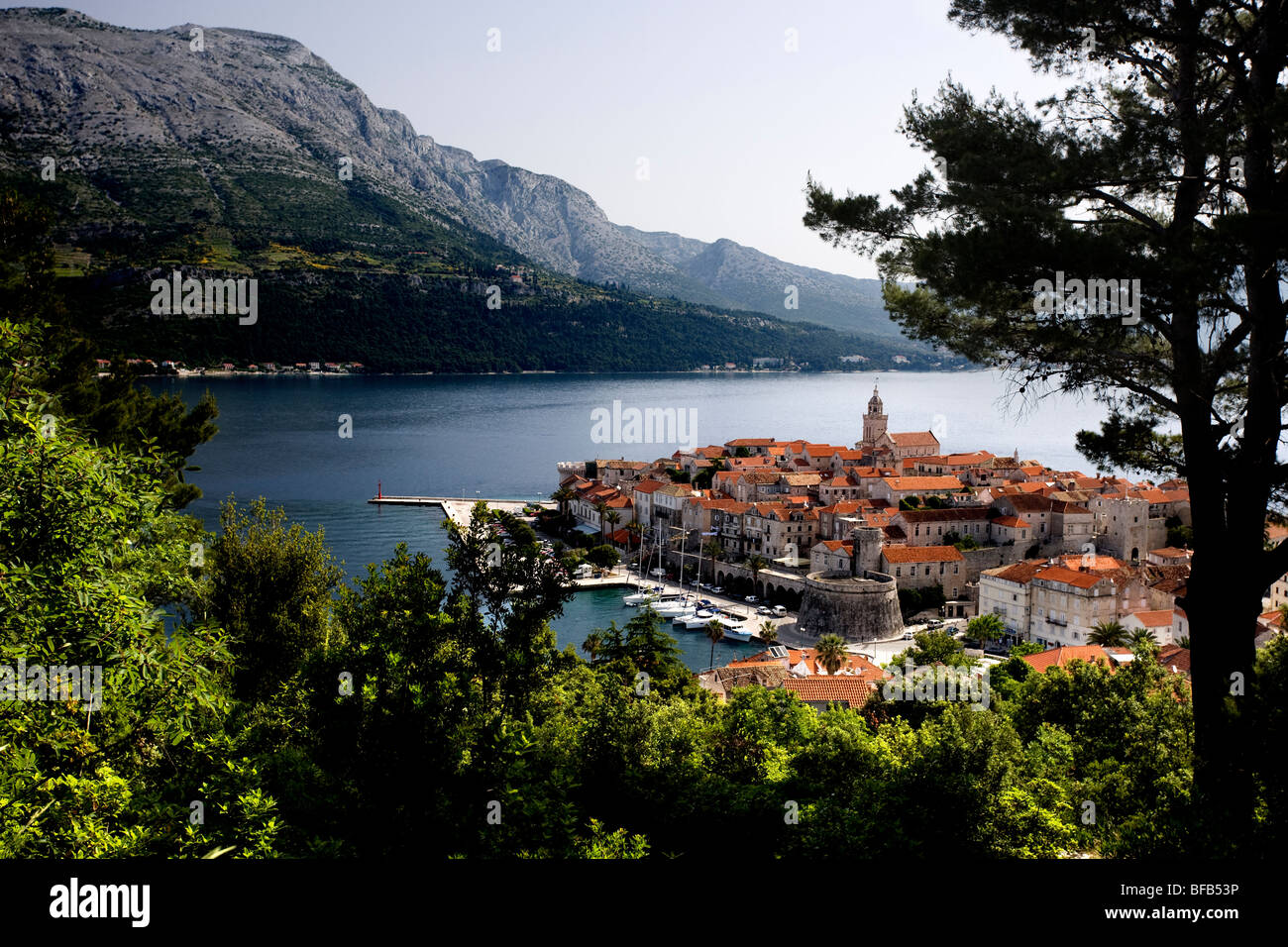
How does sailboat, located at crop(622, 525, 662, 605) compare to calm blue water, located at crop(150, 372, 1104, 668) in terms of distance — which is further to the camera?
calm blue water, located at crop(150, 372, 1104, 668)

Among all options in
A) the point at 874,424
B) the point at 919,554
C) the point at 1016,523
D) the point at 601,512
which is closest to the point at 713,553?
the point at 601,512

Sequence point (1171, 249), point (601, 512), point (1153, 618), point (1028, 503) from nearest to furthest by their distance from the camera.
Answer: point (1171, 249), point (1153, 618), point (1028, 503), point (601, 512)

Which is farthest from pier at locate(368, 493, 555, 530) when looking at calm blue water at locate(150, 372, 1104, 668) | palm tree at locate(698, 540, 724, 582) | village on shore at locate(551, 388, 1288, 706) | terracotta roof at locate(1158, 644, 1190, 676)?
terracotta roof at locate(1158, 644, 1190, 676)

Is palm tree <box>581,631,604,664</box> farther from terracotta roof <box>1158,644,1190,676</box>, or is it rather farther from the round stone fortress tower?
terracotta roof <box>1158,644,1190,676</box>

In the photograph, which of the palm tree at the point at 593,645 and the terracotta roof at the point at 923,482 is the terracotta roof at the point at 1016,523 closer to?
the terracotta roof at the point at 923,482

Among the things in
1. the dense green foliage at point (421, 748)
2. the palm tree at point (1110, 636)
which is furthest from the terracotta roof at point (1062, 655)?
the dense green foliage at point (421, 748)

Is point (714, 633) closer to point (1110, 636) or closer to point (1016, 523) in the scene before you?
point (1110, 636)

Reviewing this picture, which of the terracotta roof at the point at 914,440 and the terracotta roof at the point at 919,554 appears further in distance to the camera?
the terracotta roof at the point at 914,440
